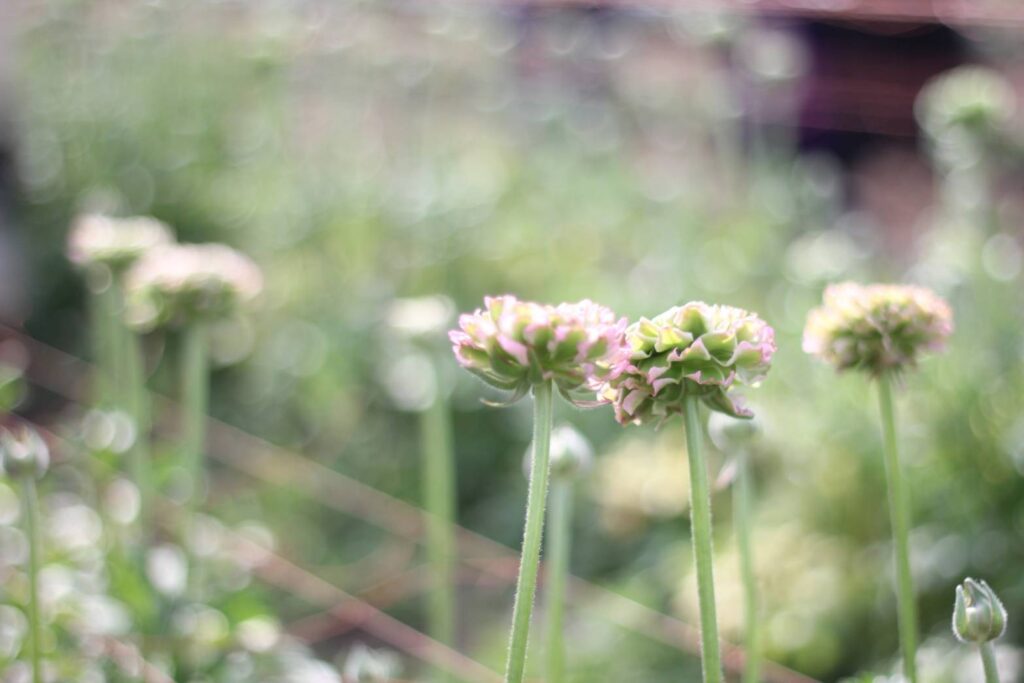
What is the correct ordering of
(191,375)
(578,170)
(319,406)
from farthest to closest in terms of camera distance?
(578,170) < (319,406) < (191,375)

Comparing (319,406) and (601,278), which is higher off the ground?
(601,278)

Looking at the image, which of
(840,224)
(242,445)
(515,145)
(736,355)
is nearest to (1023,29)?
(840,224)

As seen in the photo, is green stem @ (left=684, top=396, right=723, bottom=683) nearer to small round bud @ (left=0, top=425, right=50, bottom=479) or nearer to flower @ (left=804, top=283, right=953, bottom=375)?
flower @ (left=804, top=283, right=953, bottom=375)

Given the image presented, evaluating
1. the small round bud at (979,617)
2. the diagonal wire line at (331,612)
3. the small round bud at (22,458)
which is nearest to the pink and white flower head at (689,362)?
the small round bud at (979,617)

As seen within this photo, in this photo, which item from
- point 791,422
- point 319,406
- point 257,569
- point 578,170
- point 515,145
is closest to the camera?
point 257,569

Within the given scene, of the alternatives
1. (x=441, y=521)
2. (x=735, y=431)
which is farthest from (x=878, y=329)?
(x=441, y=521)

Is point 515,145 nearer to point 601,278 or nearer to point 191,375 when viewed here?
point 601,278

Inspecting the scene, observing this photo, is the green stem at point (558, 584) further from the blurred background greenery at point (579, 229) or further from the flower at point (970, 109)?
the flower at point (970, 109)

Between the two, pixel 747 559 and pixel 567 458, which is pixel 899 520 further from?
pixel 567 458
